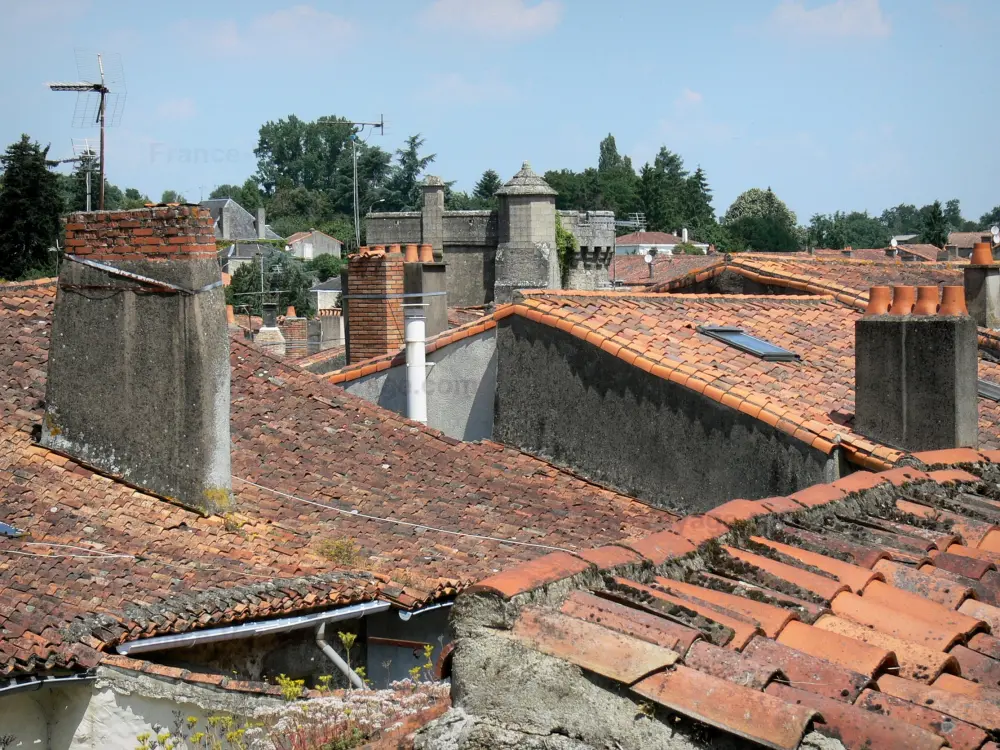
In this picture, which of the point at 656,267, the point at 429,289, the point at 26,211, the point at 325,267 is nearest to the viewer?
the point at 429,289

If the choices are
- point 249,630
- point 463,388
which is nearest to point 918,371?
point 463,388

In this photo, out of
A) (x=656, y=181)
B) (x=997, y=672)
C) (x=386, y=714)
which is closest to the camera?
(x=997, y=672)

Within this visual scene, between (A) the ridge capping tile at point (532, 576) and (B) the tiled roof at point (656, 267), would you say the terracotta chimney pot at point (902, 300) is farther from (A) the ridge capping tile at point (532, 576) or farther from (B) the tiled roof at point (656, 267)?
(B) the tiled roof at point (656, 267)

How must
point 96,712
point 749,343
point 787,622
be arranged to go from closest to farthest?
point 787,622
point 96,712
point 749,343

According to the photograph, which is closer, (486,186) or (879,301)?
(879,301)

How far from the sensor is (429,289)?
15.2 meters

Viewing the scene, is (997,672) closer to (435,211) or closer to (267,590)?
(267,590)

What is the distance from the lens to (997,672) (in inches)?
142

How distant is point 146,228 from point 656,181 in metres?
86.8

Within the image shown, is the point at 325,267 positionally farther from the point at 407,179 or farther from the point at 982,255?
the point at 982,255

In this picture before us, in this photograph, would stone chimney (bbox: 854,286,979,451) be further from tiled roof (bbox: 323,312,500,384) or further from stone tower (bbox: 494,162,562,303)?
stone tower (bbox: 494,162,562,303)

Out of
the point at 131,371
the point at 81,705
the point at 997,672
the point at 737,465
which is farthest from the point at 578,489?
the point at 997,672

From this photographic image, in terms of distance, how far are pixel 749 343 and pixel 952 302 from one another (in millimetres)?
3317

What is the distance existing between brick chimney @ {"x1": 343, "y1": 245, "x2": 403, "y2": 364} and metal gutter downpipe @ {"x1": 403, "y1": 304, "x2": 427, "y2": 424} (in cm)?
178
